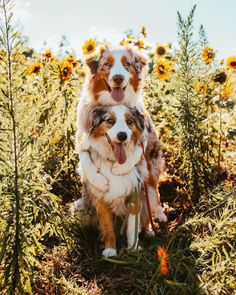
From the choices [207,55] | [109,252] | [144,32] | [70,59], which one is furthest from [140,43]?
[109,252]

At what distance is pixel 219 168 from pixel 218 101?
29.6 inches

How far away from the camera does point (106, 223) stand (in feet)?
11.3

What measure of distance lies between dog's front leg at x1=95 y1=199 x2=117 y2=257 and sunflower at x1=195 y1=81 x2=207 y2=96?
147cm

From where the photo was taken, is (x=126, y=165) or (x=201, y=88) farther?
(x=201, y=88)

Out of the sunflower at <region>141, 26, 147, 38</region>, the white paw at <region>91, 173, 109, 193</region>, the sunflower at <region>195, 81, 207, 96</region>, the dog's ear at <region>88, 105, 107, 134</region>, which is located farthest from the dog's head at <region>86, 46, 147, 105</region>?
the sunflower at <region>141, 26, 147, 38</region>

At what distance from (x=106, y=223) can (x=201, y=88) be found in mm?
1725

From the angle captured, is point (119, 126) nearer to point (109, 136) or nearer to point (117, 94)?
point (109, 136)

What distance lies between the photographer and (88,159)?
3.40 meters

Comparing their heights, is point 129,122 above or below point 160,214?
above

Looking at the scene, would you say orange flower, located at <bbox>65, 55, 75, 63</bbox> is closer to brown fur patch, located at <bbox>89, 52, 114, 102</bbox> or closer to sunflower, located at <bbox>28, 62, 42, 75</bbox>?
sunflower, located at <bbox>28, 62, 42, 75</bbox>

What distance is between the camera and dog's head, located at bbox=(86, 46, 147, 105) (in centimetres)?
334

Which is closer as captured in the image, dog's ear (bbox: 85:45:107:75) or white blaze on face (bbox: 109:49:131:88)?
white blaze on face (bbox: 109:49:131:88)

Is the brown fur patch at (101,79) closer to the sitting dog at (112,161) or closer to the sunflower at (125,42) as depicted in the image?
the sitting dog at (112,161)

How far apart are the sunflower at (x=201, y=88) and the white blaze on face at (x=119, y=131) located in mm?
1112
